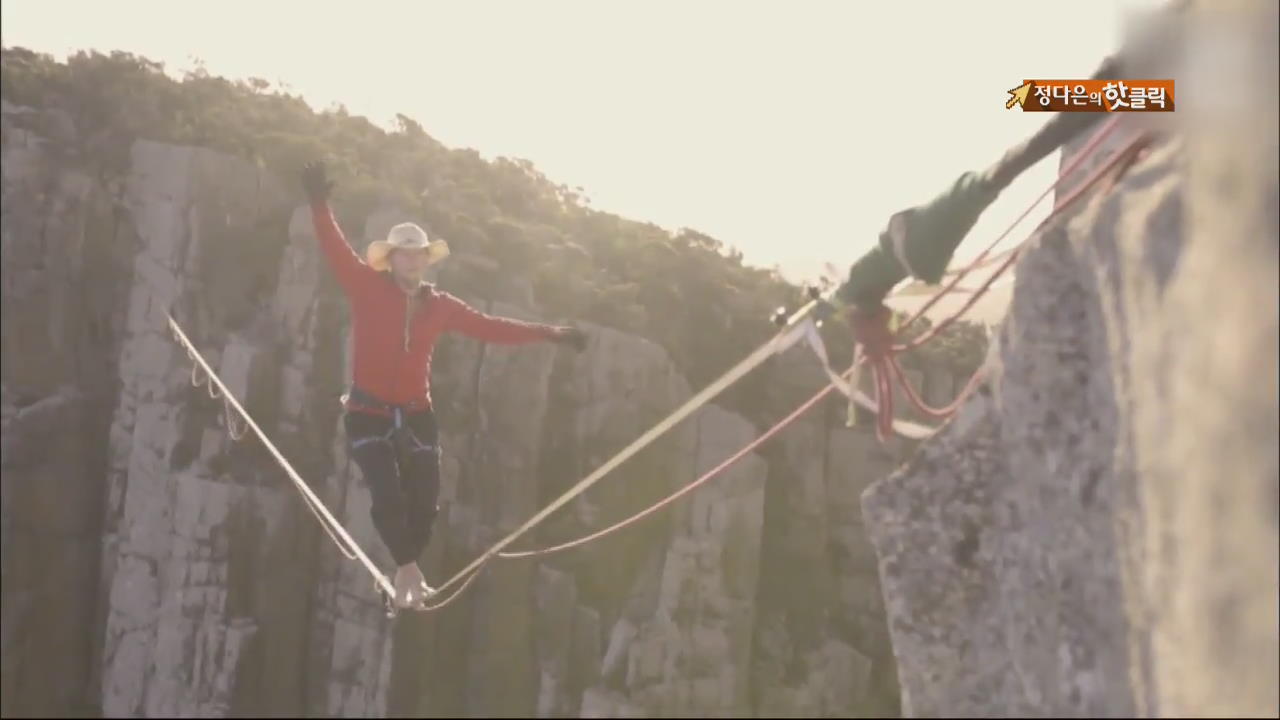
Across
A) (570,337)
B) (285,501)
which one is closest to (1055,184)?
(570,337)

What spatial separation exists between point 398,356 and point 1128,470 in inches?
276

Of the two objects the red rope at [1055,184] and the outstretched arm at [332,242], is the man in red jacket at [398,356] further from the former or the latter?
the red rope at [1055,184]

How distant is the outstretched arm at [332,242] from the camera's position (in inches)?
313

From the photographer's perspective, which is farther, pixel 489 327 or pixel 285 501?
pixel 285 501

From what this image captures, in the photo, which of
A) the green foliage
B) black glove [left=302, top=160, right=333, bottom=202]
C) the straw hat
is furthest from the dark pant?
the green foliage

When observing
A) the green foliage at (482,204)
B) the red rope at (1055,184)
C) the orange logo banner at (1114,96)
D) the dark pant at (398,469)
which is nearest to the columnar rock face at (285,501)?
the green foliage at (482,204)

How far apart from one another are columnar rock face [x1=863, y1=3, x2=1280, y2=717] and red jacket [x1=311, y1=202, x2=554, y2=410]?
5.44 m

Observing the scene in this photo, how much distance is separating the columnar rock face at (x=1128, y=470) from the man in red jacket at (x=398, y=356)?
221 inches

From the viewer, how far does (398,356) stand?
8.18 m

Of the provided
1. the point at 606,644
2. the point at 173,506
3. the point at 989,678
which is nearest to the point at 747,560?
the point at 606,644

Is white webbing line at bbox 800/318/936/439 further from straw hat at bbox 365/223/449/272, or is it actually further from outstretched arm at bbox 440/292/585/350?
straw hat at bbox 365/223/449/272

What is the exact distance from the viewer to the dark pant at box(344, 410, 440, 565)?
8.33 m

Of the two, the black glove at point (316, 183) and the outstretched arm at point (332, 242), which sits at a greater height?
the black glove at point (316, 183)

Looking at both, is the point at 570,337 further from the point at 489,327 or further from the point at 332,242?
the point at 332,242
